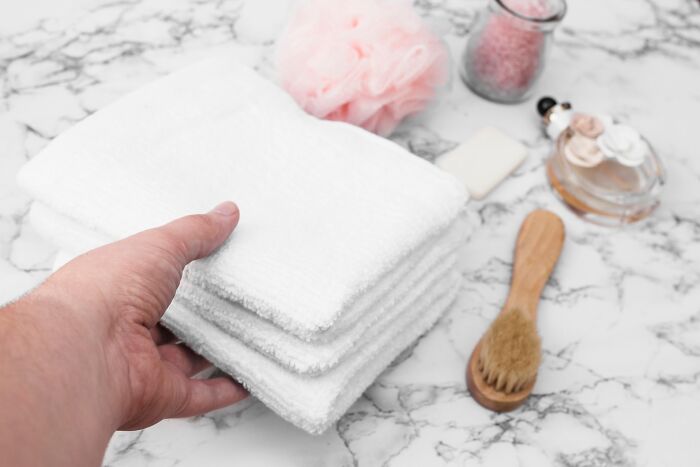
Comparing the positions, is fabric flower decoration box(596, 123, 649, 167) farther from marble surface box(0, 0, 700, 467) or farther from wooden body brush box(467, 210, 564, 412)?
wooden body brush box(467, 210, 564, 412)

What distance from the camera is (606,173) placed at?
93 cm

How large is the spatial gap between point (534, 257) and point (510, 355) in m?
0.18

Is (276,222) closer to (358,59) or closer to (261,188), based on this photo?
(261,188)

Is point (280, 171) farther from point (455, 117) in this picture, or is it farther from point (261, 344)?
point (455, 117)

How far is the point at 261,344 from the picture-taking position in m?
0.63

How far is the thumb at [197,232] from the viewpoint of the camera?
594 millimetres

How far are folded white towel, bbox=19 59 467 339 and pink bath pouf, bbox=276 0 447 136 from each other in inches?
4.6

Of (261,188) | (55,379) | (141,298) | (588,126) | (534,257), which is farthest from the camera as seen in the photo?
(588,126)

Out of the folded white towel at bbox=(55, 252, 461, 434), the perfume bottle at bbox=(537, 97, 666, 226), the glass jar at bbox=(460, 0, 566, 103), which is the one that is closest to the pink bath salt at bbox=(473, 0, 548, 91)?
the glass jar at bbox=(460, 0, 566, 103)

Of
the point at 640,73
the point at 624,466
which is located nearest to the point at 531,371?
the point at 624,466

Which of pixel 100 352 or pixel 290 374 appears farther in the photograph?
pixel 290 374

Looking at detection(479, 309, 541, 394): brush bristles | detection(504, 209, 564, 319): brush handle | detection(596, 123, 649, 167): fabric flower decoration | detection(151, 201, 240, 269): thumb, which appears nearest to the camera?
detection(151, 201, 240, 269): thumb

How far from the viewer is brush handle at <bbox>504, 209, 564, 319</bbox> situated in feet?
2.64

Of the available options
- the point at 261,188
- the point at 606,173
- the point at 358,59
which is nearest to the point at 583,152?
the point at 606,173
